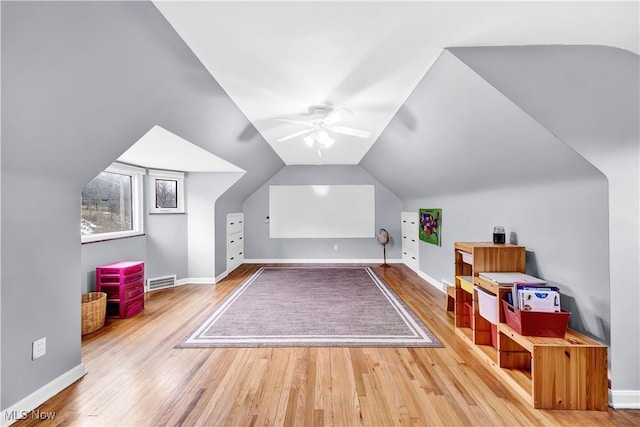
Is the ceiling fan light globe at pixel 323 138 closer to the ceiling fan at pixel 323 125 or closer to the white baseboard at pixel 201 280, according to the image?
the ceiling fan at pixel 323 125

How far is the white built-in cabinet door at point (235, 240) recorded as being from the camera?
18.5 ft

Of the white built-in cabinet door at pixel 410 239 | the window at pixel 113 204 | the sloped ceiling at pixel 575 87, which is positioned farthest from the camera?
the white built-in cabinet door at pixel 410 239

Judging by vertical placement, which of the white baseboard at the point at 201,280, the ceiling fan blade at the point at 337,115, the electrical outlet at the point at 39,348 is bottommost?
the white baseboard at the point at 201,280

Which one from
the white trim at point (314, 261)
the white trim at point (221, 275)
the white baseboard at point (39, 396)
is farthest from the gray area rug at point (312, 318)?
the white trim at point (314, 261)

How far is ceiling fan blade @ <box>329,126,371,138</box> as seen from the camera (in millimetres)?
3429

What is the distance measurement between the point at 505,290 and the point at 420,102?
177 cm

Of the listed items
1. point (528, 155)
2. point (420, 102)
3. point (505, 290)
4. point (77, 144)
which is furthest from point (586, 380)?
point (77, 144)

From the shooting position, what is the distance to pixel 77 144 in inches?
75.4

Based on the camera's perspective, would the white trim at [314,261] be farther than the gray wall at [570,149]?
Yes

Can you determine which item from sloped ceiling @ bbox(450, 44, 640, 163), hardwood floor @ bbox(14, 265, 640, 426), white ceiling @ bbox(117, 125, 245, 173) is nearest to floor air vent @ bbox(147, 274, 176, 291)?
hardwood floor @ bbox(14, 265, 640, 426)

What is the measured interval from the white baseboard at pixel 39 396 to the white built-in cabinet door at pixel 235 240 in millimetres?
3423

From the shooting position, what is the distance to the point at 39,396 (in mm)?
1870

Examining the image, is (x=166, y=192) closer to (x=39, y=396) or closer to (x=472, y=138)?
(x=39, y=396)

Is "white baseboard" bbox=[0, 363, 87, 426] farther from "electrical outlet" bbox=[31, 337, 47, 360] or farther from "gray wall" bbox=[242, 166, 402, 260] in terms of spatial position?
"gray wall" bbox=[242, 166, 402, 260]
